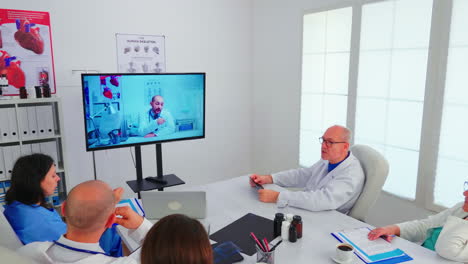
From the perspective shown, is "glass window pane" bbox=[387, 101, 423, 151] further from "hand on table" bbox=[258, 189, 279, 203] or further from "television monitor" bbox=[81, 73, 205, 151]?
"television monitor" bbox=[81, 73, 205, 151]

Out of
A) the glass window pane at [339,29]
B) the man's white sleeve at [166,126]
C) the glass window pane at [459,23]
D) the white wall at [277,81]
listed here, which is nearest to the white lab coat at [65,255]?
the man's white sleeve at [166,126]

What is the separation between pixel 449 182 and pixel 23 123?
3404 millimetres

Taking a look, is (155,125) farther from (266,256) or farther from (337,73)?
(337,73)

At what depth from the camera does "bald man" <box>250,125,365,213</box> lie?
2.06m

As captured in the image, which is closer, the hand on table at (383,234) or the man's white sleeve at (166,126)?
the hand on table at (383,234)

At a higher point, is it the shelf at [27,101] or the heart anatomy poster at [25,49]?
the heart anatomy poster at [25,49]

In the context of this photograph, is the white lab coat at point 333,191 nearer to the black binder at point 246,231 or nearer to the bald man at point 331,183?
the bald man at point 331,183

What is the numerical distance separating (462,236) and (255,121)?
3270 millimetres

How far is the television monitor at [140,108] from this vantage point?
8.72 feet

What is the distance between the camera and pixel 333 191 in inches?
83.7

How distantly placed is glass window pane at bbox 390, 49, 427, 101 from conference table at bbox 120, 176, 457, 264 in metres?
1.45

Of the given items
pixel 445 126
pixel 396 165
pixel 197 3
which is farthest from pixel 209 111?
pixel 445 126

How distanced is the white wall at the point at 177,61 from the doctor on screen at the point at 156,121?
75 cm

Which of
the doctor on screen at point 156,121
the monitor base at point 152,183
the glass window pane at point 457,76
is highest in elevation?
the glass window pane at point 457,76
